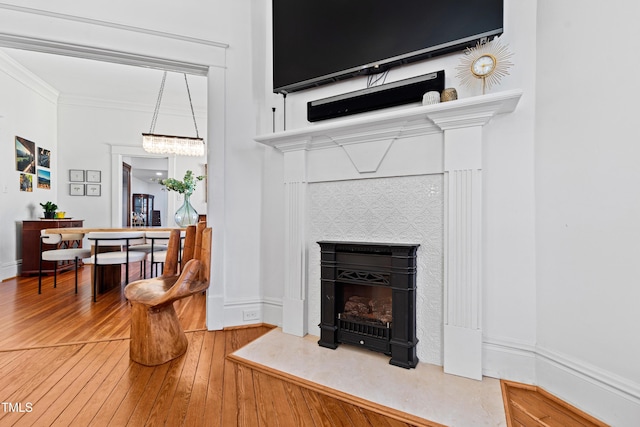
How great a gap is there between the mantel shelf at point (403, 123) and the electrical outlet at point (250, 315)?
144cm

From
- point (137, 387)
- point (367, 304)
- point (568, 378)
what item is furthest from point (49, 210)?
point (568, 378)

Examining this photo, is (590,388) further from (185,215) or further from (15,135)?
(15,135)

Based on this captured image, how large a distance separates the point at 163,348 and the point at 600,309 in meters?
2.47

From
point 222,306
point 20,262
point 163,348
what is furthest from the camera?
point 20,262

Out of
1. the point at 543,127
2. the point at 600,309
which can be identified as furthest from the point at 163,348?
the point at 543,127

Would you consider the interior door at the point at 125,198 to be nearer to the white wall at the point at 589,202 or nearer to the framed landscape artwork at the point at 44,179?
the framed landscape artwork at the point at 44,179

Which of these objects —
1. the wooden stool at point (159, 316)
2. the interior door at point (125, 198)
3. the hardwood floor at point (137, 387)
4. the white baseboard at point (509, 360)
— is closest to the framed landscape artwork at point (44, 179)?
the interior door at point (125, 198)

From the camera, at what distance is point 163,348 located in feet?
6.42

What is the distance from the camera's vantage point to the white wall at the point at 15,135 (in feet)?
13.7

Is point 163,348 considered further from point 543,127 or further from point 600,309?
point 543,127

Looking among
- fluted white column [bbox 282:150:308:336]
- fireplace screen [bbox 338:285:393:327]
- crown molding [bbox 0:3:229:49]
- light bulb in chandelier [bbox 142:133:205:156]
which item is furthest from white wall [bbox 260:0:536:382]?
light bulb in chandelier [bbox 142:133:205:156]

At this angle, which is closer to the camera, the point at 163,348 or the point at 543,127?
the point at 543,127

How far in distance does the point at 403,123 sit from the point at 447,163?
38 centimetres

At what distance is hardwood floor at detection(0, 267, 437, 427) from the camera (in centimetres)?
142
